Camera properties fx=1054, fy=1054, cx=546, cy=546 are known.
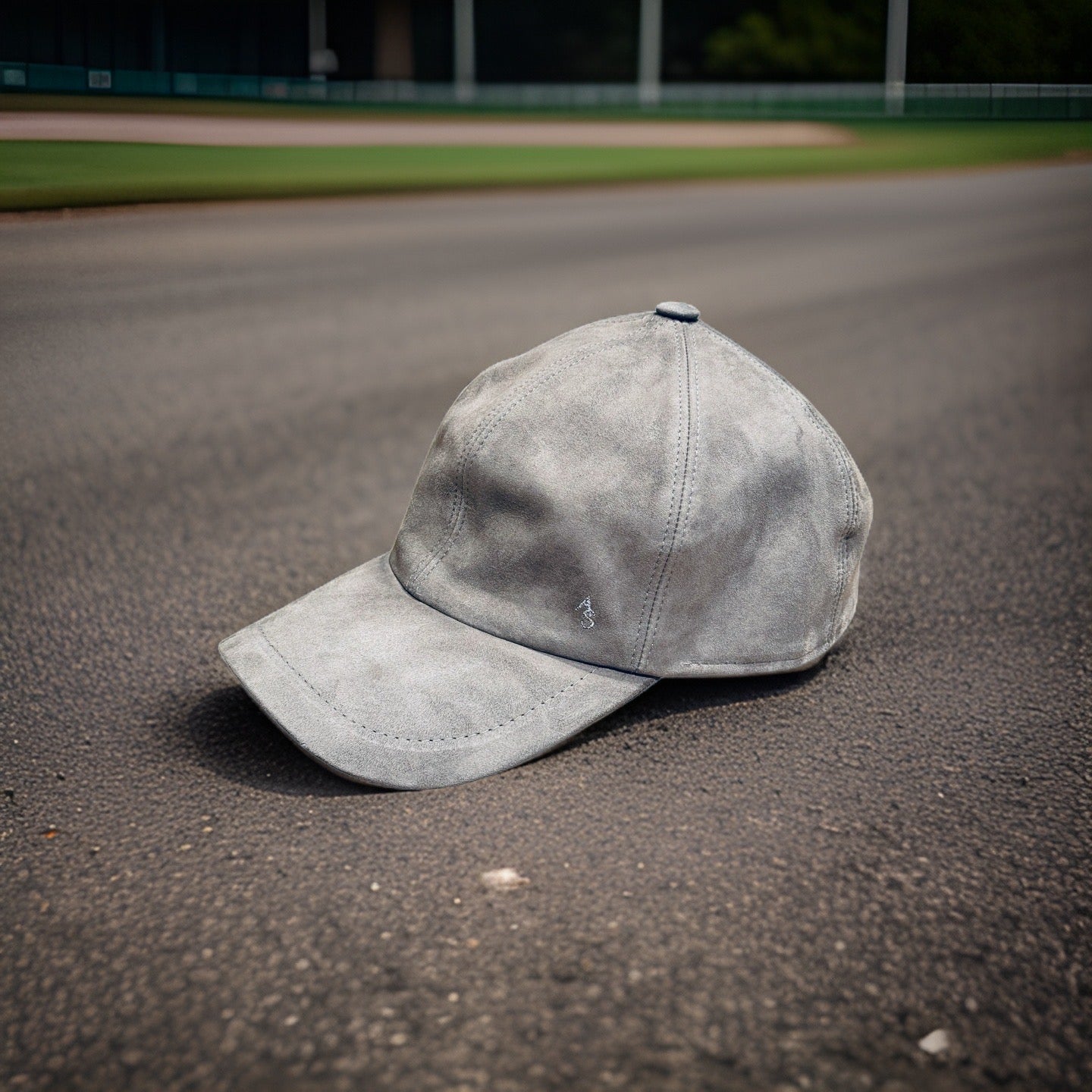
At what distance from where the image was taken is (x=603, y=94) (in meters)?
7.08

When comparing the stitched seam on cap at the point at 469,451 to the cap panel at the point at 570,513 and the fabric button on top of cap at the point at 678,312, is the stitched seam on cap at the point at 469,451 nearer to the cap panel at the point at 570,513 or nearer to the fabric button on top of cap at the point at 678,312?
the cap panel at the point at 570,513

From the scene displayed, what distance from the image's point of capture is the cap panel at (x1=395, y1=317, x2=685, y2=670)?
1.68m

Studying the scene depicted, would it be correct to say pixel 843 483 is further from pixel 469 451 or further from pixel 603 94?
pixel 603 94

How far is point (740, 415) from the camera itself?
176 centimetres

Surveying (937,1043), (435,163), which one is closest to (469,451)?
(937,1043)

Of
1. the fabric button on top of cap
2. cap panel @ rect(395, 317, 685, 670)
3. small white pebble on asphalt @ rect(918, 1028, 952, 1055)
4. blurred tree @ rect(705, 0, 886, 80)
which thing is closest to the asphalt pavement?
small white pebble on asphalt @ rect(918, 1028, 952, 1055)

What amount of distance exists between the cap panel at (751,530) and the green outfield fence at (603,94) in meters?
1.80

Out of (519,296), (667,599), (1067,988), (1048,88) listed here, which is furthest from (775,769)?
(519,296)

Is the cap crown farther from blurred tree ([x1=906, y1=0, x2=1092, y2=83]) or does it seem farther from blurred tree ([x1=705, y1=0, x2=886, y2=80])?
blurred tree ([x1=705, y1=0, x2=886, y2=80])

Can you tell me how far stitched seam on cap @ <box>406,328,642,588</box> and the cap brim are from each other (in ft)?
0.31

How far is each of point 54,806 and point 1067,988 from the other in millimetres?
1440

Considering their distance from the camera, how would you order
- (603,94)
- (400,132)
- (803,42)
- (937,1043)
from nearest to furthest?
(937,1043) < (400,132) < (803,42) < (603,94)

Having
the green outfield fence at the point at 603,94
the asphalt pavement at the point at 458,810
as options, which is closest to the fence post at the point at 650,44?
the green outfield fence at the point at 603,94

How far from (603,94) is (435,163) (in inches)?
49.6
